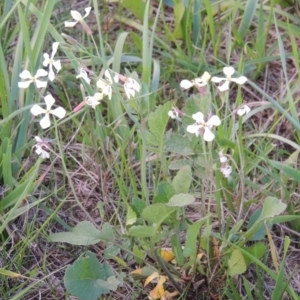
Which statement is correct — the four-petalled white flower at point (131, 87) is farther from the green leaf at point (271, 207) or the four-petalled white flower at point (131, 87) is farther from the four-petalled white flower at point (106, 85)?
the green leaf at point (271, 207)

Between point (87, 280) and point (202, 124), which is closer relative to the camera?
point (202, 124)

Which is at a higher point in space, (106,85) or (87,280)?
(106,85)

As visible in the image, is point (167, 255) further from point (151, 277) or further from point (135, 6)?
point (135, 6)

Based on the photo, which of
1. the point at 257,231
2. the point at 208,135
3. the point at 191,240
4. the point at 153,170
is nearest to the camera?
the point at 208,135

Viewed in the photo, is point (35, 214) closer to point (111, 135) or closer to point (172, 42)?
point (111, 135)

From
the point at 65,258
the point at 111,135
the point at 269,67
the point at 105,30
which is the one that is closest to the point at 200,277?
the point at 65,258

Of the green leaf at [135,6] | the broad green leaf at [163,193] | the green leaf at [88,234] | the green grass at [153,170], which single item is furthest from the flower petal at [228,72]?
the green leaf at [135,6]

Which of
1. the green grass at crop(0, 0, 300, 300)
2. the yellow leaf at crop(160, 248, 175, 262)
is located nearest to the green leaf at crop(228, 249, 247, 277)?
the green grass at crop(0, 0, 300, 300)

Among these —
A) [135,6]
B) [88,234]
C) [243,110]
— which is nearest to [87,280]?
[88,234]
